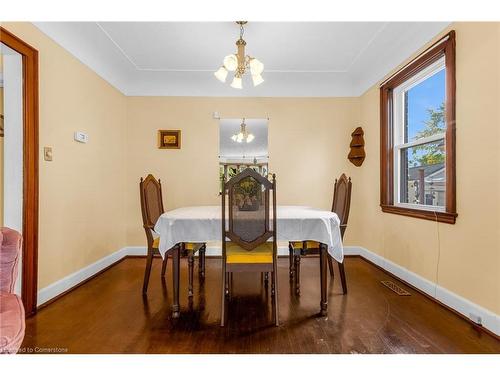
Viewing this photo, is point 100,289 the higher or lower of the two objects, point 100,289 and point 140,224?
the lower

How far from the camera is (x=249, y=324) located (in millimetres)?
2064

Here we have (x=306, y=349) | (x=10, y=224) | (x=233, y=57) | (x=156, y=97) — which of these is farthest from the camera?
(x=156, y=97)

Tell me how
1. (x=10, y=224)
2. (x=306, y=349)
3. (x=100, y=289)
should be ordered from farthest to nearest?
(x=100, y=289) → (x=10, y=224) → (x=306, y=349)

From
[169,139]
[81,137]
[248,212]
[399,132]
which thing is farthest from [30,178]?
[399,132]

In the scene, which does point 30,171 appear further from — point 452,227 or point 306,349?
point 452,227

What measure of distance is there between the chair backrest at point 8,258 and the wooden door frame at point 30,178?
100 cm

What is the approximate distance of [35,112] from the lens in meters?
2.27

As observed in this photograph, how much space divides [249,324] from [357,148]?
284 cm

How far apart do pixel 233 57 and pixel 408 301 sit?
2501 mm

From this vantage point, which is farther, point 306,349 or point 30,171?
point 30,171

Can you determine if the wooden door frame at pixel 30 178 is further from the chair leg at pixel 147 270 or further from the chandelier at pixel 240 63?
the chandelier at pixel 240 63

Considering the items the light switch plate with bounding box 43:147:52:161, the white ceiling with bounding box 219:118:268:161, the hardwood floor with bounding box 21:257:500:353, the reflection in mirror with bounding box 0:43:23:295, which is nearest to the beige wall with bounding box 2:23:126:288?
the light switch plate with bounding box 43:147:52:161

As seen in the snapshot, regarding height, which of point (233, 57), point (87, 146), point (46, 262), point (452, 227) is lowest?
point (46, 262)

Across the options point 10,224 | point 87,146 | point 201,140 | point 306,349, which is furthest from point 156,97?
point 306,349
